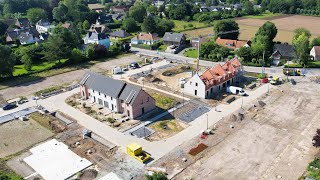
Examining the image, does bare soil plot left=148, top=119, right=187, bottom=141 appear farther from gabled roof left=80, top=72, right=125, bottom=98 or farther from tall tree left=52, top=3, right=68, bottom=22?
tall tree left=52, top=3, right=68, bottom=22

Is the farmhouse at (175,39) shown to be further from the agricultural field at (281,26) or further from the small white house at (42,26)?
the small white house at (42,26)

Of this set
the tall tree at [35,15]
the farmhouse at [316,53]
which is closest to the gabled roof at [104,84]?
the farmhouse at [316,53]

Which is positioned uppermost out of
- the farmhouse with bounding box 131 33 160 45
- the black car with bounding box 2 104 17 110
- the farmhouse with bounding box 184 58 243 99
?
the farmhouse with bounding box 131 33 160 45

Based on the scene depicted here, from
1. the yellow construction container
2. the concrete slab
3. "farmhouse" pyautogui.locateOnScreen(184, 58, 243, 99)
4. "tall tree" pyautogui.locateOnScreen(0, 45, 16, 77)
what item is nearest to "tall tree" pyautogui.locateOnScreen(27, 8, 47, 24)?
"tall tree" pyautogui.locateOnScreen(0, 45, 16, 77)

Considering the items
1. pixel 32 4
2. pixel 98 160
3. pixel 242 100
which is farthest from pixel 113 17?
pixel 98 160

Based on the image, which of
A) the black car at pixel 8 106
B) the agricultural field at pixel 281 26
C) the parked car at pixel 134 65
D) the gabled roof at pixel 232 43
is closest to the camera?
the black car at pixel 8 106

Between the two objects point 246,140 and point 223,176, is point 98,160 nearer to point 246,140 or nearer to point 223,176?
point 223,176
